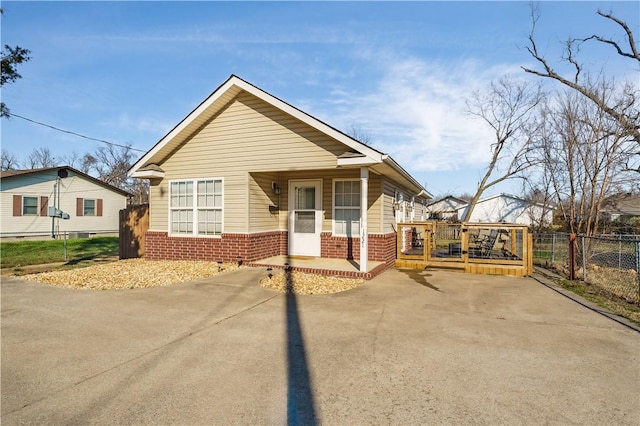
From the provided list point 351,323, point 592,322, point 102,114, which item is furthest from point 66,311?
point 102,114

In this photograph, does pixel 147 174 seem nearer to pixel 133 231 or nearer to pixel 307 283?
pixel 133 231

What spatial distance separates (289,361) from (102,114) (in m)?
24.1

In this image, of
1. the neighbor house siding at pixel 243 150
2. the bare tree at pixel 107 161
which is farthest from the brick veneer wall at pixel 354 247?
the bare tree at pixel 107 161

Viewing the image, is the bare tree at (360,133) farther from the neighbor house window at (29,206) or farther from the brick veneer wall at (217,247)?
the brick veneer wall at (217,247)

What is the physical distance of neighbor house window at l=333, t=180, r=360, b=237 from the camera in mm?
10516

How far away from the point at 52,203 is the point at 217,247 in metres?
19.1

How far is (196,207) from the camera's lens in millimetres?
10906

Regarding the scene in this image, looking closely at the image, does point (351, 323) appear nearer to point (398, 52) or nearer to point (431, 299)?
point (431, 299)

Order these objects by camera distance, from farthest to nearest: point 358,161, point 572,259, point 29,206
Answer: point 29,206, point 572,259, point 358,161

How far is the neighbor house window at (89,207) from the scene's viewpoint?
24.7 metres

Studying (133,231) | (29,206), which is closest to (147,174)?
(133,231)

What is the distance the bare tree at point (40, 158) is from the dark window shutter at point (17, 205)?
31.4 meters

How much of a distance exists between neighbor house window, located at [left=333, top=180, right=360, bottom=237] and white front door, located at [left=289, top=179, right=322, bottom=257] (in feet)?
1.79

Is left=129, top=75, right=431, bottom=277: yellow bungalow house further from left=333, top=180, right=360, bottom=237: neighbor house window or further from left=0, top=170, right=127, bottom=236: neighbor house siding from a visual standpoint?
left=0, top=170, right=127, bottom=236: neighbor house siding
